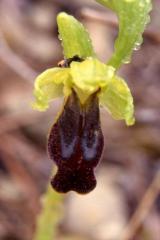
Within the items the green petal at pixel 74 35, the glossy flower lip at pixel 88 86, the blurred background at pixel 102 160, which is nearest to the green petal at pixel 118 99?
the glossy flower lip at pixel 88 86

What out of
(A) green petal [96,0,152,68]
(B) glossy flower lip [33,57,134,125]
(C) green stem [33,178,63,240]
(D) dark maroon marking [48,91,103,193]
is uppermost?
(A) green petal [96,0,152,68]

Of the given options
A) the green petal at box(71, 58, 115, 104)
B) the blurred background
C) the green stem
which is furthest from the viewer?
the blurred background

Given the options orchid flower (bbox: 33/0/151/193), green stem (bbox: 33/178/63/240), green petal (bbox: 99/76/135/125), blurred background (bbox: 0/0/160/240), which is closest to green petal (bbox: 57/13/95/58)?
orchid flower (bbox: 33/0/151/193)

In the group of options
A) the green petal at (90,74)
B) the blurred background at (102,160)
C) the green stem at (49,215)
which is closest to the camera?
the green petal at (90,74)

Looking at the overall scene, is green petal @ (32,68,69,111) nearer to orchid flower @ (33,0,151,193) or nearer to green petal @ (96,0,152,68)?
orchid flower @ (33,0,151,193)

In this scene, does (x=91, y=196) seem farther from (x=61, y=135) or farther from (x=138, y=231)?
(x=61, y=135)

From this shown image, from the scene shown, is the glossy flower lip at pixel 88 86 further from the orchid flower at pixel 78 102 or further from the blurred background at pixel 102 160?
the blurred background at pixel 102 160

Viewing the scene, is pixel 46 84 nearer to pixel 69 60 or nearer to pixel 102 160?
pixel 69 60
